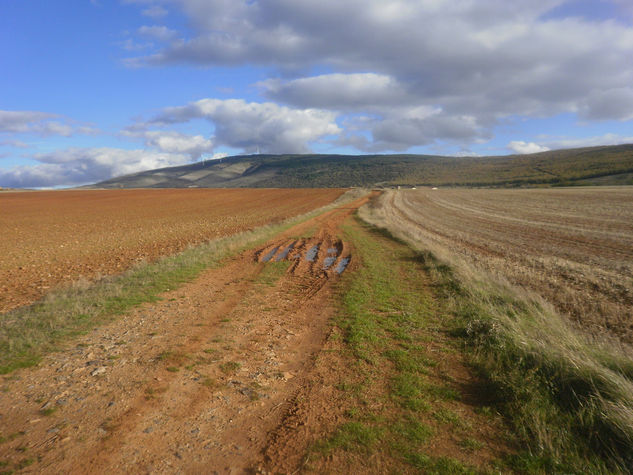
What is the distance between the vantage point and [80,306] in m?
8.48

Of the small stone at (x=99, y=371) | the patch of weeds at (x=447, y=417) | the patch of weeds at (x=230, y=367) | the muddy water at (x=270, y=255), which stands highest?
the small stone at (x=99, y=371)

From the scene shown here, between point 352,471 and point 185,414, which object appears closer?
point 352,471

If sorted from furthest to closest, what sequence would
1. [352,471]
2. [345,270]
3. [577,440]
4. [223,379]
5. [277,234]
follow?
[277,234] < [345,270] < [223,379] < [577,440] < [352,471]

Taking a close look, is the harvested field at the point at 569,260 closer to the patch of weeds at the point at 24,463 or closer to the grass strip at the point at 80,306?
the patch of weeds at the point at 24,463

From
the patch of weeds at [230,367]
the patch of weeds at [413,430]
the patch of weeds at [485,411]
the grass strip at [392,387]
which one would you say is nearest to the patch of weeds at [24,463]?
the patch of weeds at [230,367]

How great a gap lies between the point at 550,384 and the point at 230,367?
15.9 ft

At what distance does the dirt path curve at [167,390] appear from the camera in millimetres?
3871

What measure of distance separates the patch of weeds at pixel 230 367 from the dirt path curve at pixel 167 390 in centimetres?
2

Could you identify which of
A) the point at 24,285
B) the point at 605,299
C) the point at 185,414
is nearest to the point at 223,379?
the point at 185,414

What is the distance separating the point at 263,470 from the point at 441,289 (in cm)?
788

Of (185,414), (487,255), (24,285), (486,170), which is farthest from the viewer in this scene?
(486,170)

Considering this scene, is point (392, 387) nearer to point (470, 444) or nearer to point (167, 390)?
point (470, 444)

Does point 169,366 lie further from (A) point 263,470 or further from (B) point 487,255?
(B) point 487,255

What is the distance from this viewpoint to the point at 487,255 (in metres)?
14.7
